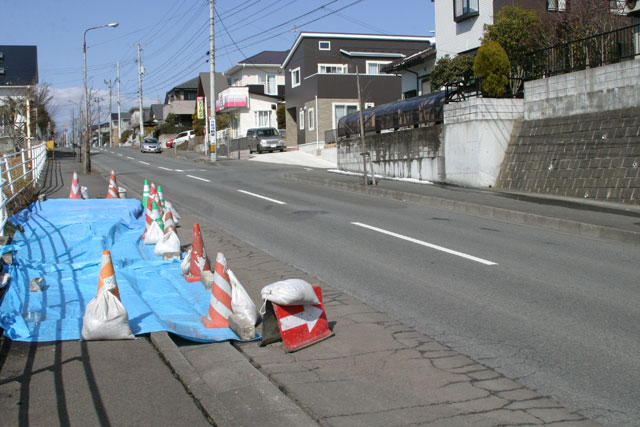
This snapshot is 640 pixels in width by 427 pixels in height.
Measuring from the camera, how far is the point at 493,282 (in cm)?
761

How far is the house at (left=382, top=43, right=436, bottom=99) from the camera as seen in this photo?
99.5ft

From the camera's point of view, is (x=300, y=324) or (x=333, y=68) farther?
(x=333, y=68)

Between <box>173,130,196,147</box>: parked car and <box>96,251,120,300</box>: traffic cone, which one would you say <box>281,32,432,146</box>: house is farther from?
<box>96,251,120,300</box>: traffic cone

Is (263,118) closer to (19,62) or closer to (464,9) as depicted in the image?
(19,62)

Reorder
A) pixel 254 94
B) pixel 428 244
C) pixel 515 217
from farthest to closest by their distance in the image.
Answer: pixel 254 94, pixel 515 217, pixel 428 244

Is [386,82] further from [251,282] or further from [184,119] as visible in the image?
[184,119]

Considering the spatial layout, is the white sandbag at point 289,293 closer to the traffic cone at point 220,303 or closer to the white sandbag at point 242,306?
the white sandbag at point 242,306

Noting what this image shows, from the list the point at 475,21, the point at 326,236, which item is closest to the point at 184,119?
the point at 475,21

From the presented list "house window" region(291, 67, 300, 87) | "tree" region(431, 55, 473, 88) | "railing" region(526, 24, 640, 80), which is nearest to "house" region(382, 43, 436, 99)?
"tree" region(431, 55, 473, 88)

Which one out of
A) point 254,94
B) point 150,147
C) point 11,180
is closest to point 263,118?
point 254,94

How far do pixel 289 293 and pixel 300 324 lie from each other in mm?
370

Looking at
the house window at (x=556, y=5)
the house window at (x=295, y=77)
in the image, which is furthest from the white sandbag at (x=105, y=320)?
the house window at (x=295, y=77)

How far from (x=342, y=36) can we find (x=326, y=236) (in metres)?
37.6

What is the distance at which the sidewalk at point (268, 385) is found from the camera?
3.90m
